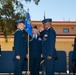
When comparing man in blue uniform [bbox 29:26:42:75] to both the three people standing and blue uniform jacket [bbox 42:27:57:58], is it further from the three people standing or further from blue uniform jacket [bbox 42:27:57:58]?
blue uniform jacket [bbox 42:27:57:58]

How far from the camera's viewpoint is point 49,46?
29.7 feet

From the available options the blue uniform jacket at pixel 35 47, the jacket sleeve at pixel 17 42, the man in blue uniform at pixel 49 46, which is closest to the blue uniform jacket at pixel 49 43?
the man in blue uniform at pixel 49 46

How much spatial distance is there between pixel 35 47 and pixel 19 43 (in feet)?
2.55

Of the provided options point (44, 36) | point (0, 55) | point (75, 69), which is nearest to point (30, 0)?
point (0, 55)

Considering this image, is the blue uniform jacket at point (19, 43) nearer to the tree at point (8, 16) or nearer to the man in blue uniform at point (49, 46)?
the man in blue uniform at point (49, 46)

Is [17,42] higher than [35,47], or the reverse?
[17,42]

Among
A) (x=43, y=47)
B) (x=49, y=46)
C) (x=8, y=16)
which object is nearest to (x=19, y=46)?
(x=43, y=47)

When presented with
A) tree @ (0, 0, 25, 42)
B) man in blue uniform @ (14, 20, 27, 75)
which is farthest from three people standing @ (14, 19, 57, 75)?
tree @ (0, 0, 25, 42)

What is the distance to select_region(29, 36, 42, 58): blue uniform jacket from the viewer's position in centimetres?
976

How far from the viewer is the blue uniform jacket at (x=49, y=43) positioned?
9.04 meters

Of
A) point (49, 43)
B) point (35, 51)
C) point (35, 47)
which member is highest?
point (49, 43)

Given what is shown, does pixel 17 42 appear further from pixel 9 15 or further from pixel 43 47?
pixel 9 15

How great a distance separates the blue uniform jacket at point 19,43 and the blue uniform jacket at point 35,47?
1.59 feet

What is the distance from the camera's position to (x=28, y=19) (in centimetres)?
956
